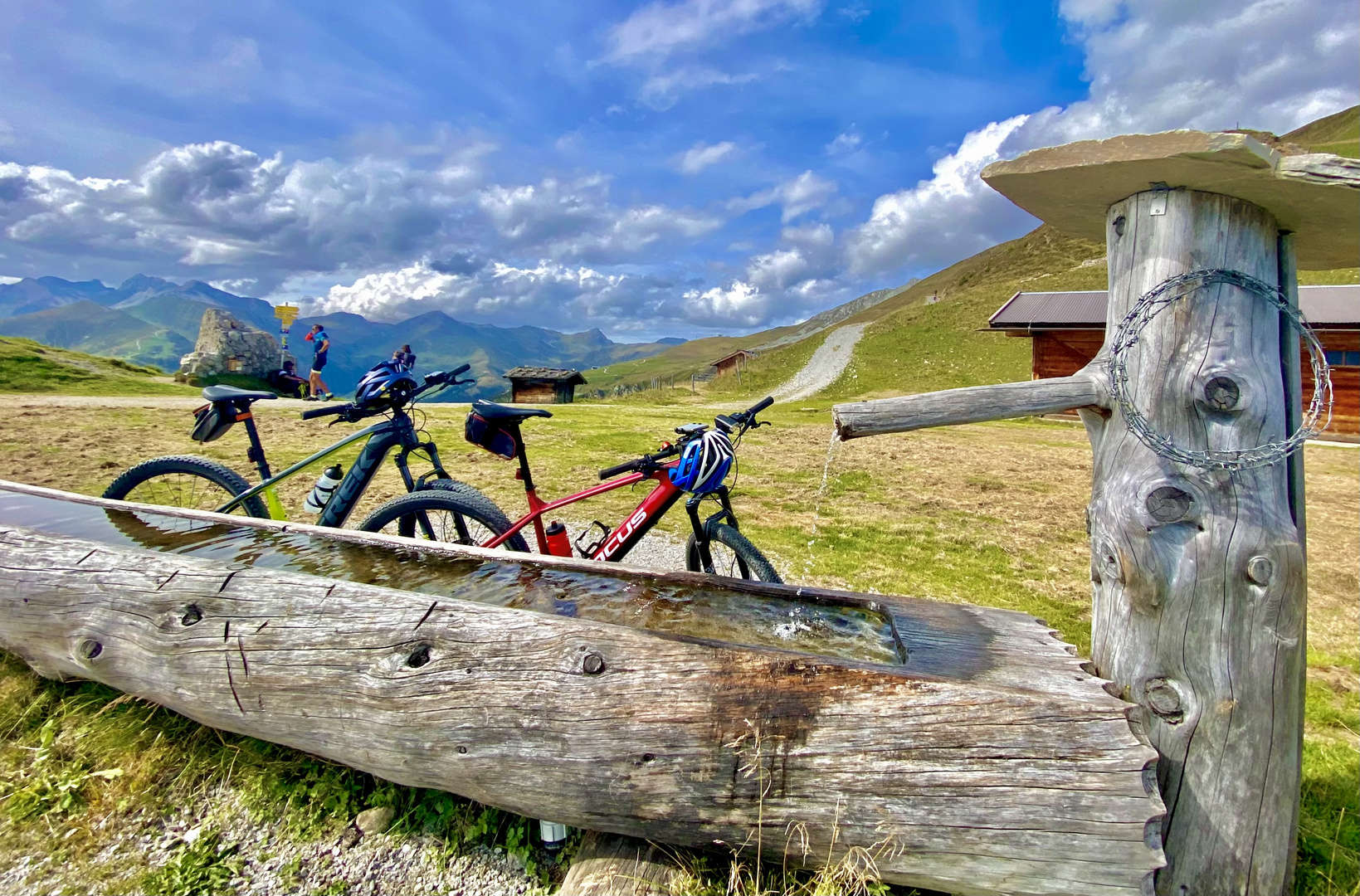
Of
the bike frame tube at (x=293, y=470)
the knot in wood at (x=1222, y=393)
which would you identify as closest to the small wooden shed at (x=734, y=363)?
the bike frame tube at (x=293, y=470)

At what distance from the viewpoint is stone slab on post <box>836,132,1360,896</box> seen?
2.07 metres

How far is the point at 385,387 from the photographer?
14.2ft

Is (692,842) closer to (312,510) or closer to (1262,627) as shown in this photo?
(1262,627)

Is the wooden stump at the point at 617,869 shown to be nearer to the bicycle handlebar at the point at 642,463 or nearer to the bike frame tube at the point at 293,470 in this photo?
the bicycle handlebar at the point at 642,463

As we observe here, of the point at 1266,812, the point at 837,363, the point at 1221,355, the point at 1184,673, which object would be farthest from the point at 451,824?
the point at 837,363

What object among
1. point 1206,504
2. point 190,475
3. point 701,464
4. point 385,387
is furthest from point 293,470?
point 1206,504

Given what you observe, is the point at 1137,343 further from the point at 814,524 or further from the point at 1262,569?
the point at 814,524

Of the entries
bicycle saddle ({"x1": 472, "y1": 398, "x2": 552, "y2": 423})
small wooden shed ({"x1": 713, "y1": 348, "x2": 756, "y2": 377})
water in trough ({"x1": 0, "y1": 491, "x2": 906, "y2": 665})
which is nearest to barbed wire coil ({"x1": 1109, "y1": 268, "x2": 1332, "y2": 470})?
water in trough ({"x1": 0, "y1": 491, "x2": 906, "y2": 665})

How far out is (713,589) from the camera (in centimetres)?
314

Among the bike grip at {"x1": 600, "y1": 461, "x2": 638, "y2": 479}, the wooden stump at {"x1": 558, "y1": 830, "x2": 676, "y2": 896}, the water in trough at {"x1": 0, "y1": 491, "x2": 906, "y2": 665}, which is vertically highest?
the bike grip at {"x1": 600, "y1": 461, "x2": 638, "y2": 479}

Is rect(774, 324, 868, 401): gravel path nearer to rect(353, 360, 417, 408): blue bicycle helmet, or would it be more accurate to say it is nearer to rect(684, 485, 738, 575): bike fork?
rect(684, 485, 738, 575): bike fork

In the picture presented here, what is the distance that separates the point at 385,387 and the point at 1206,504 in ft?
14.7

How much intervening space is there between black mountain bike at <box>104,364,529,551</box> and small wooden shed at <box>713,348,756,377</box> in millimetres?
45515

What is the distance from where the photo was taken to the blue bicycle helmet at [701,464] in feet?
11.9
